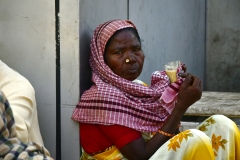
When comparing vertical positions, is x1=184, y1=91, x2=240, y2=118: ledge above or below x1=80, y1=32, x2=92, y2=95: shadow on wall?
below

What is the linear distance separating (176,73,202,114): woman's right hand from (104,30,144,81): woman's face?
339mm

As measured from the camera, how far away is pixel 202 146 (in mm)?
2645

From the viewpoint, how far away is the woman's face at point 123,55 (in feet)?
10.1

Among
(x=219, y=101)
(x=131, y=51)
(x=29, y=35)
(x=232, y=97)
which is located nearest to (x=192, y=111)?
(x=219, y=101)

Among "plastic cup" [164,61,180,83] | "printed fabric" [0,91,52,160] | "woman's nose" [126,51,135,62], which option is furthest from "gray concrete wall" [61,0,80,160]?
"printed fabric" [0,91,52,160]

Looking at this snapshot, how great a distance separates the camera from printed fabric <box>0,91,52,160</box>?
6.59 ft

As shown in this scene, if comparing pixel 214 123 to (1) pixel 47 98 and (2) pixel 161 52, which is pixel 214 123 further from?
(2) pixel 161 52

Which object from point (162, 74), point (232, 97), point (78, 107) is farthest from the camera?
point (232, 97)

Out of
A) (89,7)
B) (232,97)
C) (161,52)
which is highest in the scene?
(89,7)

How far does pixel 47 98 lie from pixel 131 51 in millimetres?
662

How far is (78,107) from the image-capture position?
121 inches

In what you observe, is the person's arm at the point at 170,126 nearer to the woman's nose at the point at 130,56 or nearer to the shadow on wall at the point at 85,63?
the woman's nose at the point at 130,56

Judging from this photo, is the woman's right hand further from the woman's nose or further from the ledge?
the ledge

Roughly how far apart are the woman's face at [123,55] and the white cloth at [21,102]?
1.87 feet
